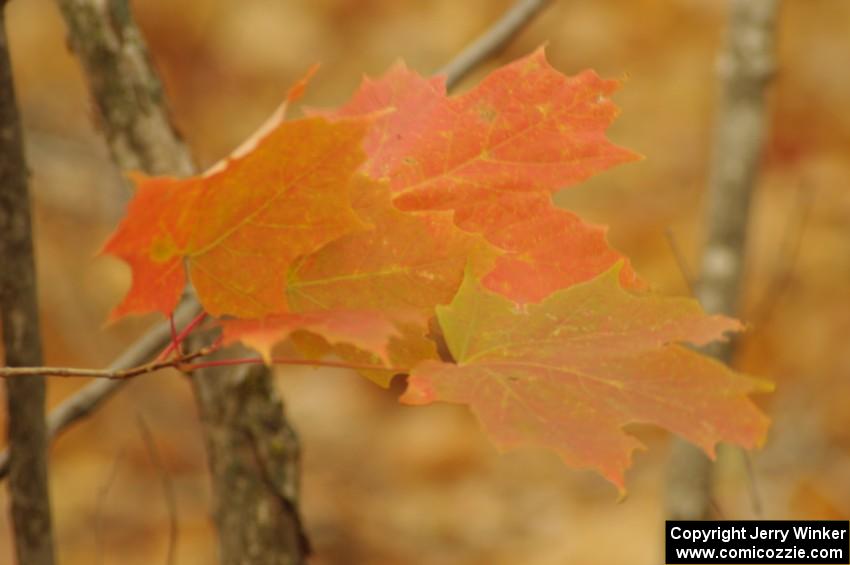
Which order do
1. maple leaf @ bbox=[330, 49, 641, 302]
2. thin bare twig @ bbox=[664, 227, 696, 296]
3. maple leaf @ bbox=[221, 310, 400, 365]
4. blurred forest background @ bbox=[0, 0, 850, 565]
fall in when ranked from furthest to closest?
blurred forest background @ bbox=[0, 0, 850, 565] → thin bare twig @ bbox=[664, 227, 696, 296] → maple leaf @ bbox=[330, 49, 641, 302] → maple leaf @ bbox=[221, 310, 400, 365]

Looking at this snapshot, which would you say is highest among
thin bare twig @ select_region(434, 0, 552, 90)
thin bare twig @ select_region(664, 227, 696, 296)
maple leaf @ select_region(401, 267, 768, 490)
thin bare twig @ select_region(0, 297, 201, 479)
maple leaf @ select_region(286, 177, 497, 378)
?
thin bare twig @ select_region(434, 0, 552, 90)

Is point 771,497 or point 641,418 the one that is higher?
point 771,497

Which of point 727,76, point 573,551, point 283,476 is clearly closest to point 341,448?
point 573,551

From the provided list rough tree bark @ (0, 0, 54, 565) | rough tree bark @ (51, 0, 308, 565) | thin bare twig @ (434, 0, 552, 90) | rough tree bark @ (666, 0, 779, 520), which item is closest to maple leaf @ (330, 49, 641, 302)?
rough tree bark @ (0, 0, 54, 565)

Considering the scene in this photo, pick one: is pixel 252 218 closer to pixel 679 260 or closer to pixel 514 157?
pixel 514 157

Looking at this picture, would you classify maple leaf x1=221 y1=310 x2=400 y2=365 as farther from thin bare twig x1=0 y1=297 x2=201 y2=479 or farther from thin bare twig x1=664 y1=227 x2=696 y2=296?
thin bare twig x1=664 y1=227 x2=696 y2=296

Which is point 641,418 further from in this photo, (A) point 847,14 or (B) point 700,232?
(A) point 847,14

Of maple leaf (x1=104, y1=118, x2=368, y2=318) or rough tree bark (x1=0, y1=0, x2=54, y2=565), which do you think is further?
rough tree bark (x1=0, y1=0, x2=54, y2=565)

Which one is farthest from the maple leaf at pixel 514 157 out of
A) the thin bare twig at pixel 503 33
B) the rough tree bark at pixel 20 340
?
the thin bare twig at pixel 503 33
